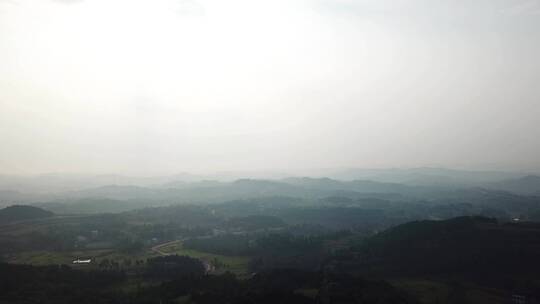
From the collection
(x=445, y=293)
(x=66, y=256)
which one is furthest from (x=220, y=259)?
(x=445, y=293)

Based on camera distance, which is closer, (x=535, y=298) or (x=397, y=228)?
(x=535, y=298)

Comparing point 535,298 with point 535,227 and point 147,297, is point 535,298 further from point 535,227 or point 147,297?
point 147,297

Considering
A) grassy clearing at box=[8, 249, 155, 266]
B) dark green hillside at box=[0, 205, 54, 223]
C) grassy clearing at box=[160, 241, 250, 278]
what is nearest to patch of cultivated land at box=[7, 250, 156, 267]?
grassy clearing at box=[8, 249, 155, 266]

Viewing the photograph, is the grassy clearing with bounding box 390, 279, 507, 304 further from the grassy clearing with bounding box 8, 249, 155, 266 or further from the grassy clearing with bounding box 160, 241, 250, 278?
the grassy clearing with bounding box 8, 249, 155, 266

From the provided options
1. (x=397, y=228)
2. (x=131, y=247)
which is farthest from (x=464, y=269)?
(x=131, y=247)

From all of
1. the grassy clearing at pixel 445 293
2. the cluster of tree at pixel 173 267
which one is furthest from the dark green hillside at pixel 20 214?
the grassy clearing at pixel 445 293

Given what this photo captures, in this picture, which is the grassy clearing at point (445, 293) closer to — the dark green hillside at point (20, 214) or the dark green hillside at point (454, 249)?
the dark green hillside at point (454, 249)
